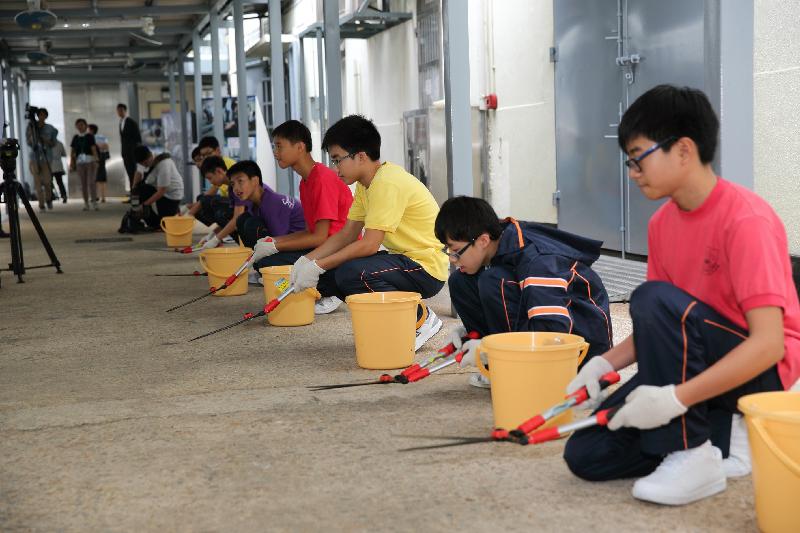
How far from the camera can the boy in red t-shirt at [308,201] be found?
4.87m

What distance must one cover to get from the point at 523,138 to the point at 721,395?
22.0 feet

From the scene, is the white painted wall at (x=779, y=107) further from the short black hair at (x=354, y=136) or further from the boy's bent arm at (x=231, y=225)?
the boy's bent arm at (x=231, y=225)

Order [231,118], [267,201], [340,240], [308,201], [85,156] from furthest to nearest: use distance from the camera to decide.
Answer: [85,156], [231,118], [267,201], [308,201], [340,240]

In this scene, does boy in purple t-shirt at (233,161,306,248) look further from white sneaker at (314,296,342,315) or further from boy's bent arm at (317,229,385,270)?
boy's bent arm at (317,229,385,270)

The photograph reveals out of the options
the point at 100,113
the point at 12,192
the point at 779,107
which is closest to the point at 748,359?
the point at 779,107

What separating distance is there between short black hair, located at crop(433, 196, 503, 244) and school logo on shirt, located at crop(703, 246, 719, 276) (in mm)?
963

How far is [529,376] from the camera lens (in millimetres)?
A: 2529

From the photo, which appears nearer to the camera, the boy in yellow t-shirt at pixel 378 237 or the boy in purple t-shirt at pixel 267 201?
the boy in yellow t-shirt at pixel 378 237

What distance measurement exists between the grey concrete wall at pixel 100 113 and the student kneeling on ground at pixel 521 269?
23480mm

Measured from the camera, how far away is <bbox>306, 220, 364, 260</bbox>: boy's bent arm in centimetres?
427

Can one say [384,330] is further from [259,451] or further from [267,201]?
[267,201]

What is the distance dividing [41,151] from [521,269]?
14500 millimetres

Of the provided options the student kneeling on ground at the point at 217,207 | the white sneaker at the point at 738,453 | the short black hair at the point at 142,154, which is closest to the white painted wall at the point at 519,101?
the student kneeling on ground at the point at 217,207

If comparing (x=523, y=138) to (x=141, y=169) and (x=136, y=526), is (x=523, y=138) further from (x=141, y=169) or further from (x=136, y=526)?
(x=136, y=526)
